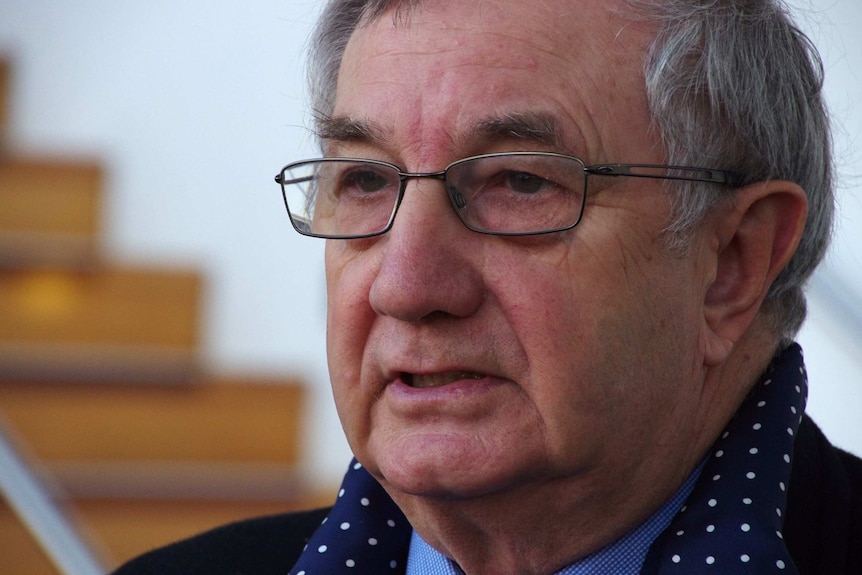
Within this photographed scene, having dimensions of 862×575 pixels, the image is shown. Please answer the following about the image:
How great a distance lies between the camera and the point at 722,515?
1456 millimetres

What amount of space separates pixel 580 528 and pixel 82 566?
1310mm

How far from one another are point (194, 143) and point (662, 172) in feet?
9.10

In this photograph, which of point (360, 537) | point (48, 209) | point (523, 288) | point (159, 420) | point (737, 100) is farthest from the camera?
point (48, 209)

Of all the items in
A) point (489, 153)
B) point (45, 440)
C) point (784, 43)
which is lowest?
point (45, 440)

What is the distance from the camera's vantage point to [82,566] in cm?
233

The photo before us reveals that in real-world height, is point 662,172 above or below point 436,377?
above

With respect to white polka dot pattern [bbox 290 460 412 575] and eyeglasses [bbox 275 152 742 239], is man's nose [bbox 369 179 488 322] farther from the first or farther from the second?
white polka dot pattern [bbox 290 460 412 575]

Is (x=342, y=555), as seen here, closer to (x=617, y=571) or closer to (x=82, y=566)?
(x=617, y=571)

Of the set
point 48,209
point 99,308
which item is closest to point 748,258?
point 99,308

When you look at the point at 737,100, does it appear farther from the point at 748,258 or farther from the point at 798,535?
the point at 798,535

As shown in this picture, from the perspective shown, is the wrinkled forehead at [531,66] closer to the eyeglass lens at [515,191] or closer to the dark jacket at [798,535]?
the eyeglass lens at [515,191]


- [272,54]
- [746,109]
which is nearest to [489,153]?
[746,109]

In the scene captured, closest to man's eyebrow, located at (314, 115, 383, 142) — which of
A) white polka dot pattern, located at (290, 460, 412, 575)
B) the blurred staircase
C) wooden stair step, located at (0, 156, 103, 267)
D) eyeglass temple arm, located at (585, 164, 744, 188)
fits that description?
eyeglass temple arm, located at (585, 164, 744, 188)

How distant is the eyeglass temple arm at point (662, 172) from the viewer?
1431 millimetres
